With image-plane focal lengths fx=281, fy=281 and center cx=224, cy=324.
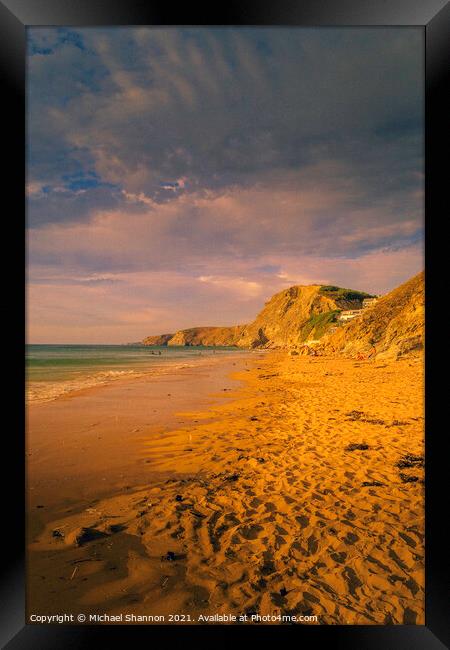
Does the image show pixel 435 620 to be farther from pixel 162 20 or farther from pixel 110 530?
pixel 162 20

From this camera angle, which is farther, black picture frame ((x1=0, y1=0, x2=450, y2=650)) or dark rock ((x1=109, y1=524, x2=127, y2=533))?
dark rock ((x1=109, y1=524, x2=127, y2=533))

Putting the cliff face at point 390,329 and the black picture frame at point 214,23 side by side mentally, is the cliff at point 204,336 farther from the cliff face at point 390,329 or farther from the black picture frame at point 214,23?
the black picture frame at point 214,23

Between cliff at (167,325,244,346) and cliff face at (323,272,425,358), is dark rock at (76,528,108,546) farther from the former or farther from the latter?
cliff at (167,325,244,346)

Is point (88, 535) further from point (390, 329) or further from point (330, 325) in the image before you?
point (330, 325)

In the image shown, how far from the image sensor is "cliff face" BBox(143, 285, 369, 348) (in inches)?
2223

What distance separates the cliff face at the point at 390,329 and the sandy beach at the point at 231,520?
15026 mm

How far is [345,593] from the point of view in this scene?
2.50 meters

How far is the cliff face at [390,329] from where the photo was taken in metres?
19.6

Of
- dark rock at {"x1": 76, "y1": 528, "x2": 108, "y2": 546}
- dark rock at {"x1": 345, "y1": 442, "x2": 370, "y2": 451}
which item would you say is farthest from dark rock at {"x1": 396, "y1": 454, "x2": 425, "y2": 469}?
dark rock at {"x1": 76, "y1": 528, "x2": 108, "y2": 546}

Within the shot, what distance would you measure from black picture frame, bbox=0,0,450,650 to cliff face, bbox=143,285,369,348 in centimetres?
4709

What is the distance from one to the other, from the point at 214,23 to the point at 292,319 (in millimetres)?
69721

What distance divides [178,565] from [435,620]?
2.32 meters

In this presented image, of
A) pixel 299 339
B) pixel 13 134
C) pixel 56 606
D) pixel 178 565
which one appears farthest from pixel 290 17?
pixel 299 339

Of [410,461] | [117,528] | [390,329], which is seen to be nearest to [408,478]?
[410,461]
